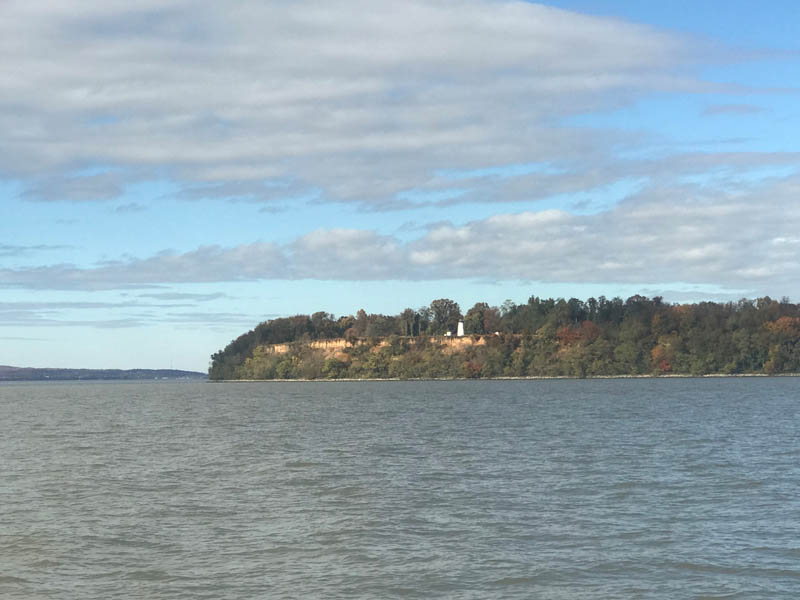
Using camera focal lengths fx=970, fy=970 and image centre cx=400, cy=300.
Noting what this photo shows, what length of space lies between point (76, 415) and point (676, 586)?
95.8 meters

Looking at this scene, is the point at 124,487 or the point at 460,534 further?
the point at 124,487

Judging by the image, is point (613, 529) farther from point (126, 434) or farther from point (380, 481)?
point (126, 434)

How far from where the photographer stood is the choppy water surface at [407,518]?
2241 cm

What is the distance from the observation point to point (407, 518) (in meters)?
30.4

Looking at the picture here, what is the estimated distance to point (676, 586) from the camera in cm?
2170

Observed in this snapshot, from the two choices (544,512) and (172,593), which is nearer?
(172,593)

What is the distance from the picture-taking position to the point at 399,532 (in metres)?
28.2

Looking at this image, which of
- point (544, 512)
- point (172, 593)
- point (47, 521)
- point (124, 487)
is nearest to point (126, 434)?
point (124, 487)

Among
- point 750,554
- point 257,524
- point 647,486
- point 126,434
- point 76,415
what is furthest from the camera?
point 76,415

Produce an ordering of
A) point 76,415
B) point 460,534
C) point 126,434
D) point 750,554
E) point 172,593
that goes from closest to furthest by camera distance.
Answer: point 172,593 → point 750,554 → point 460,534 → point 126,434 → point 76,415

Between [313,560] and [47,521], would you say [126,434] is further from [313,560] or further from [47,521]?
[313,560]

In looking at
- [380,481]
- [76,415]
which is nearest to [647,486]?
[380,481]

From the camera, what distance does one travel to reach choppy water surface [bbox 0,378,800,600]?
22406 mm

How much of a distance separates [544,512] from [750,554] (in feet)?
25.4
